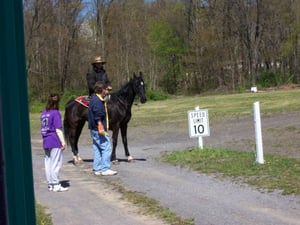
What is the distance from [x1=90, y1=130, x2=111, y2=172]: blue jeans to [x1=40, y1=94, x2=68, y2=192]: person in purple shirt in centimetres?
175

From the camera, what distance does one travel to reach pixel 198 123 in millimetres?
13375

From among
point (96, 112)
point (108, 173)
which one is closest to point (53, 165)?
point (108, 173)

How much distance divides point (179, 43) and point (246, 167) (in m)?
57.3

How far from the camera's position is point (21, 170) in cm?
202

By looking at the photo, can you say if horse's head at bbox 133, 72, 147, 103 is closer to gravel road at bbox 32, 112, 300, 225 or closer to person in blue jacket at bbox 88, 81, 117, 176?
gravel road at bbox 32, 112, 300, 225

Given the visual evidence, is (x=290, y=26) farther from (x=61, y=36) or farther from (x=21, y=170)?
(x=21, y=170)

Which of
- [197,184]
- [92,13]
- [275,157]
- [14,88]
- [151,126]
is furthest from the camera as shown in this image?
[92,13]

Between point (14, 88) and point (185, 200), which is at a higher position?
point (14, 88)

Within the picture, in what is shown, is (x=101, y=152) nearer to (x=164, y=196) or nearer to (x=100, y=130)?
(x=100, y=130)

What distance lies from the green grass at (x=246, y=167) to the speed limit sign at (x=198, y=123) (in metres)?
0.44

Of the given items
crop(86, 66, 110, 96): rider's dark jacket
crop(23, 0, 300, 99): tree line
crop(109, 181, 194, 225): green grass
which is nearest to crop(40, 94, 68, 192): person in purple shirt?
crop(109, 181, 194, 225): green grass

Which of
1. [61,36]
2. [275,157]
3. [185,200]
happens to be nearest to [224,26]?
[61,36]

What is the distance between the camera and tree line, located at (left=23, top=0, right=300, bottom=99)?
5691 cm

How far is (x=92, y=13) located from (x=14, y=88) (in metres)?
62.2
